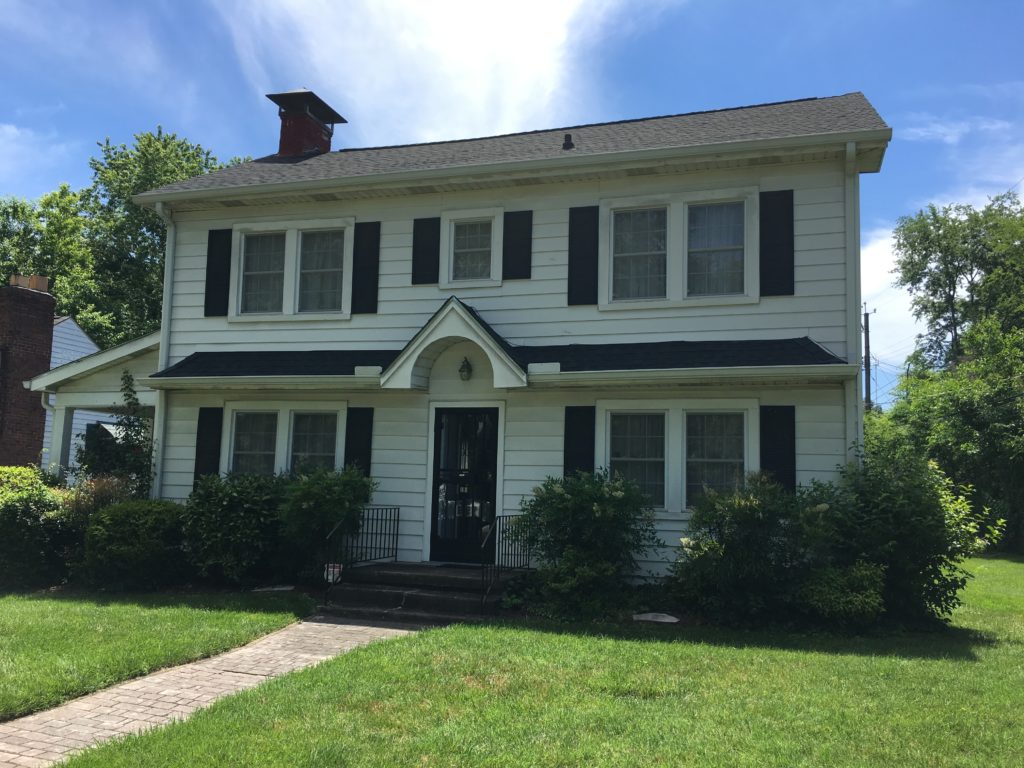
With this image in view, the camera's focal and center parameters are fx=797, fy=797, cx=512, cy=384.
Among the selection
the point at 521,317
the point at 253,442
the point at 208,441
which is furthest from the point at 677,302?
the point at 208,441

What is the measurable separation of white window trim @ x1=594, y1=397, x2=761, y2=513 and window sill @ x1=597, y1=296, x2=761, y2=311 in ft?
4.14

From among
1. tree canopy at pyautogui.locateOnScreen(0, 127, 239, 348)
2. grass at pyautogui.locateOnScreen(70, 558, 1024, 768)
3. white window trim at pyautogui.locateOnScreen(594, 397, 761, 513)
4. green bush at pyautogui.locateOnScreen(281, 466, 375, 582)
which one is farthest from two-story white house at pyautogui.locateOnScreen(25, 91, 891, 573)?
tree canopy at pyautogui.locateOnScreen(0, 127, 239, 348)

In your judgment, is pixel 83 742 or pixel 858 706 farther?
pixel 858 706

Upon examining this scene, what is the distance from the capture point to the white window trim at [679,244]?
10.3m

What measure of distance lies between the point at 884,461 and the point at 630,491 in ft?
9.90

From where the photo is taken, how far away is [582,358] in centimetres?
1061

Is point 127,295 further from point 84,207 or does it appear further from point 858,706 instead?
point 858,706

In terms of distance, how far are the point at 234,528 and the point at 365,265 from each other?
4.22m

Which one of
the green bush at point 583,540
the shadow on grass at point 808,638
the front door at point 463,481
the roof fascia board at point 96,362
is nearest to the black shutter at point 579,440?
the green bush at point 583,540

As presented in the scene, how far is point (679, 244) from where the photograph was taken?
1069cm

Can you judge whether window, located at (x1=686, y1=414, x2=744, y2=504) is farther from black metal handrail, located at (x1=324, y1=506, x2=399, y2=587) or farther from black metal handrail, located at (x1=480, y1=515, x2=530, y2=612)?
black metal handrail, located at (x1=324, y1=506, x2=399, y2=587)

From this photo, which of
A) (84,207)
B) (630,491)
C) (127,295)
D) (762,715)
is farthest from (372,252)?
(84,207)

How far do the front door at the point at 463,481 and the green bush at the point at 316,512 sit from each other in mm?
1057

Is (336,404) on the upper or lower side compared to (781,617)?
upper
